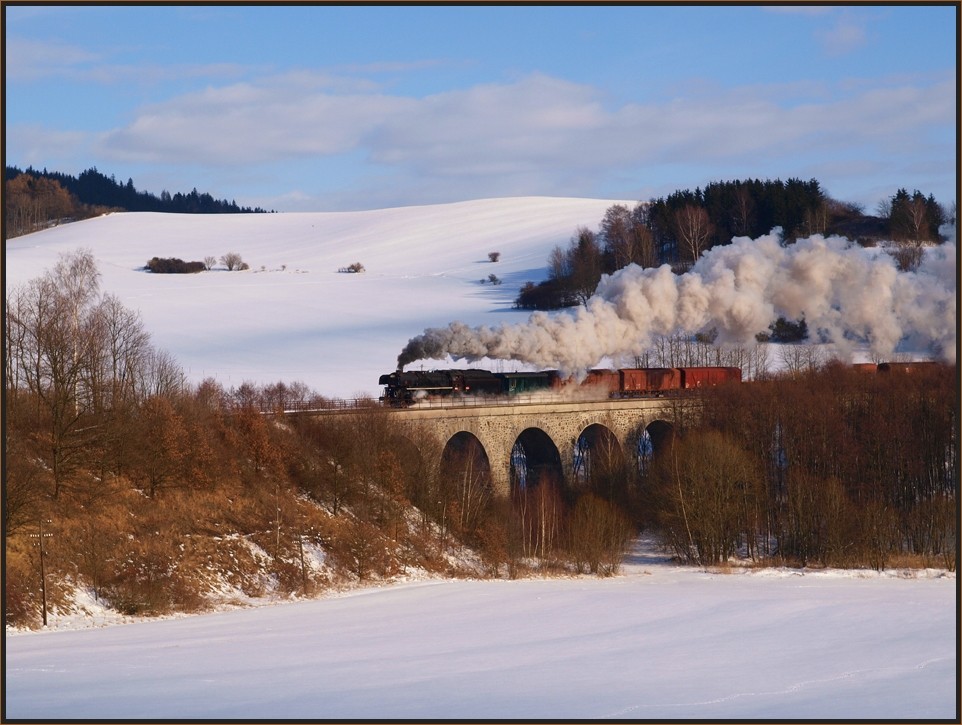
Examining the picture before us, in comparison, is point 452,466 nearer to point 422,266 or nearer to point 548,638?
point 548,638

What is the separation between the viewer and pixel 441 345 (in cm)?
6294

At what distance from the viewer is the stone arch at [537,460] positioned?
64625mm

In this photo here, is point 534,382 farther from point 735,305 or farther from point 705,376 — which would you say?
point 705,376

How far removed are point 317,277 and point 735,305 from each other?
7841 cm

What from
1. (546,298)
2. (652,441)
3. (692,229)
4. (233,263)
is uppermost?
(692,229)

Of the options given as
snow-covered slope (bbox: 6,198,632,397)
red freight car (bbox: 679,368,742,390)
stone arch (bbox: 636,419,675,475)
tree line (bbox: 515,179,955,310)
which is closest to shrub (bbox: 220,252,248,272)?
snow-covered slope (bbox: 6,198,632,397)

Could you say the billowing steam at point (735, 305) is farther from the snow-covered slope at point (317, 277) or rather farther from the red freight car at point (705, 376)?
the snow-covered slope at point (317, 277)

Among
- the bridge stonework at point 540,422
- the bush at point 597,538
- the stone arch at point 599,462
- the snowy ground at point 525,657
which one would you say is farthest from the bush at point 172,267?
the snowy ground at point 525,657

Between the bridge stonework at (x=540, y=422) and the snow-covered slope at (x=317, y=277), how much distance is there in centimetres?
1684

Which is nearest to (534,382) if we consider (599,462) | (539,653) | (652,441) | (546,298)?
(599,462)

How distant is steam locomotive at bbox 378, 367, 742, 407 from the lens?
6172 cm

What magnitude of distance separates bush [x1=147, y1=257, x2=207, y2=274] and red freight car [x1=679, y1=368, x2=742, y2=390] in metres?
74.9

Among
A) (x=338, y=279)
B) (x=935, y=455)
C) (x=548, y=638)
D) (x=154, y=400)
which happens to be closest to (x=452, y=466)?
(x=154, y=400)

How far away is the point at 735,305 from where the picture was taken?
59.9 m
